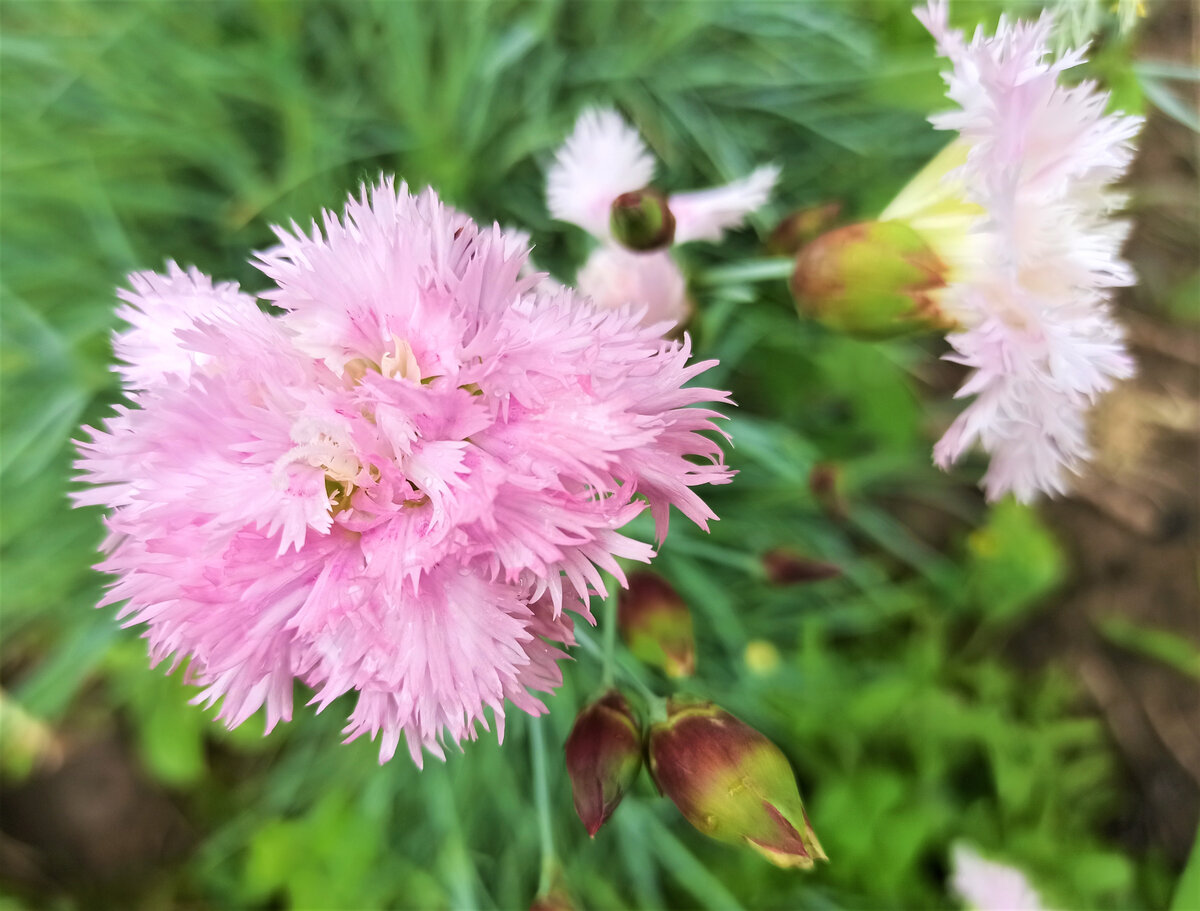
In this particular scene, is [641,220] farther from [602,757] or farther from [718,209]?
[602,757]

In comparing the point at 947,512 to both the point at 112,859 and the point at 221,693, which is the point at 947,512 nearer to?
the point at 221,693

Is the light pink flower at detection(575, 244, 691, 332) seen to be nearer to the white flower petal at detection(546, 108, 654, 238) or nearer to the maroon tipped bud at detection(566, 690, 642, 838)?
the white flower petal at detection(546, 108, 654, 238)

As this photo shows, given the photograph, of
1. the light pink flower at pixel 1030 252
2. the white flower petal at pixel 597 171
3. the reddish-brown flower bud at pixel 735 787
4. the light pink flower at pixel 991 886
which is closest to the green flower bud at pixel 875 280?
the light pink flower at pixel 1030 252

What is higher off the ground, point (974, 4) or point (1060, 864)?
point (974, 4)

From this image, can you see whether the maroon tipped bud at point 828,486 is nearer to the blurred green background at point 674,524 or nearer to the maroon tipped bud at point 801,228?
the blurred green background at point 674,524

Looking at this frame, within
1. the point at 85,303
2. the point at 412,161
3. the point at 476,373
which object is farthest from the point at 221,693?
the point at 85,303

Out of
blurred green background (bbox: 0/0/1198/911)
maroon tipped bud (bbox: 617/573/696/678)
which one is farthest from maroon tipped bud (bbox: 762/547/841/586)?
maroon tipped bud (bbox: 617/573/696/678)
